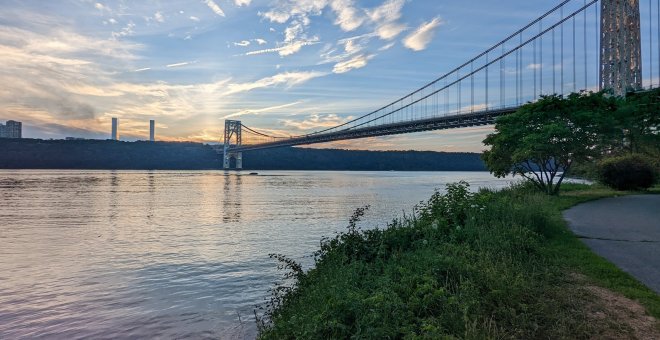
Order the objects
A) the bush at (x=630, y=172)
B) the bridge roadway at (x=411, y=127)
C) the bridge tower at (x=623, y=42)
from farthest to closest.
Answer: the bridge roadway at (x=411, y=127) → the bridge tower at (x=623, y=42) → the bush at (x=630, y=172)

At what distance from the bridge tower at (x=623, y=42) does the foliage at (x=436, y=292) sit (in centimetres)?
5769

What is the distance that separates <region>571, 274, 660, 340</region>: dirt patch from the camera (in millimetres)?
4898

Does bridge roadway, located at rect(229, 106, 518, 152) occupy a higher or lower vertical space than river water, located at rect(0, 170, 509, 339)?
higher

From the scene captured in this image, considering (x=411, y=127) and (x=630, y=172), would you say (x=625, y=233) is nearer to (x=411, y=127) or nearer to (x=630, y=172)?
(x=630, y=172)

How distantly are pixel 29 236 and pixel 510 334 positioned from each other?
730 inches

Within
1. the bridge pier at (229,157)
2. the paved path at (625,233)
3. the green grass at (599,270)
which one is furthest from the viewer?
the bridge pier at (229,157)

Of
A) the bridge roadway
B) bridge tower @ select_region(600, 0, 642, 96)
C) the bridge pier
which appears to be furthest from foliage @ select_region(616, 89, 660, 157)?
the bridge pier

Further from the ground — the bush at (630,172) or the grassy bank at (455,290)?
the bush at (630,172)

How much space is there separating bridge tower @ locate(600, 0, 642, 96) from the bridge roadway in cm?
1583

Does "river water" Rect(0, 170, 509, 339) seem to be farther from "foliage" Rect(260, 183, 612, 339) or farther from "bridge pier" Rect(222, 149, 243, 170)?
"bridge pier" Rect(222, 149, 243, 170)

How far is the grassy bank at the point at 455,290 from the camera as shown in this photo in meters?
5.02

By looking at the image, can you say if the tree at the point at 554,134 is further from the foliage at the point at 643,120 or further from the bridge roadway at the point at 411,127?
the bridge roadway at the point at 411,127

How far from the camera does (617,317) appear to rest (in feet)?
17.7

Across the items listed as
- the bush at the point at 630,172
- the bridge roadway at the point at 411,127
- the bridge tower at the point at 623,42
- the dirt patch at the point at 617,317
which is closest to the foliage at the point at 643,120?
the bush at the point at 630,172
